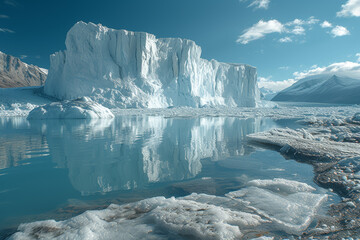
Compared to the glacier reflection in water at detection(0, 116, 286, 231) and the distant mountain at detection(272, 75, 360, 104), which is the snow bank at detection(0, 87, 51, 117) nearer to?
the glacier reflection in water at detection(0, 116, 286, 231)

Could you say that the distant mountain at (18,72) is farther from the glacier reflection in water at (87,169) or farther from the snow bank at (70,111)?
the glacier reflection in water at (87,169)

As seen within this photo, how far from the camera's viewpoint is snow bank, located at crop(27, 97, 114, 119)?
12.7 meters

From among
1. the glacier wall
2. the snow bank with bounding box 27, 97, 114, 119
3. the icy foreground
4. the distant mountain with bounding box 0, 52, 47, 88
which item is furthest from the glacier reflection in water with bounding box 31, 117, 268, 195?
the distant mountain with bounding box 0, 52, 47, 88

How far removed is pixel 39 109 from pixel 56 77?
609 inches

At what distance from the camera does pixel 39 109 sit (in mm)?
12797

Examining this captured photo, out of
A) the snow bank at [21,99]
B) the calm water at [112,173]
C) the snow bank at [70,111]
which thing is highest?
the snow bank at [21,99]

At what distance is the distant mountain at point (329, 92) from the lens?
63.5m

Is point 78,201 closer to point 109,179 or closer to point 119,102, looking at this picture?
point 109,179

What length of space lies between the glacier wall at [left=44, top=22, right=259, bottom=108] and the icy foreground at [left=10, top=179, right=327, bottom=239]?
2167 centimetres

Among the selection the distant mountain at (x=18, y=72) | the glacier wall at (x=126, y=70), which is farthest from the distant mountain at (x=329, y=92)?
the distant mountain at (x=18, y=72)

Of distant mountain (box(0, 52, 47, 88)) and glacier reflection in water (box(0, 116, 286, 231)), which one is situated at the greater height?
distant mountain (box(0, 52, 47, 88))

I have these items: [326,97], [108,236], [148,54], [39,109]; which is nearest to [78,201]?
[108,236]

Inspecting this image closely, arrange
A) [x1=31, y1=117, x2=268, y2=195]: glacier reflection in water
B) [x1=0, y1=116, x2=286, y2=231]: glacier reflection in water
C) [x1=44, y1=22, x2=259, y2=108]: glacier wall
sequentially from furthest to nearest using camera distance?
1. [x1=44, y1=22, x2=259, y2=108]: glacier wall
2. [x1=31, y1=117, x2=268, y2=195]: glacier reflection in water
3. [x1=0, y1=116, x2=286, y2=231]: glacier reflection in water

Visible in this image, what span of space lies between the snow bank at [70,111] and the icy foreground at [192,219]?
12.2 metres
